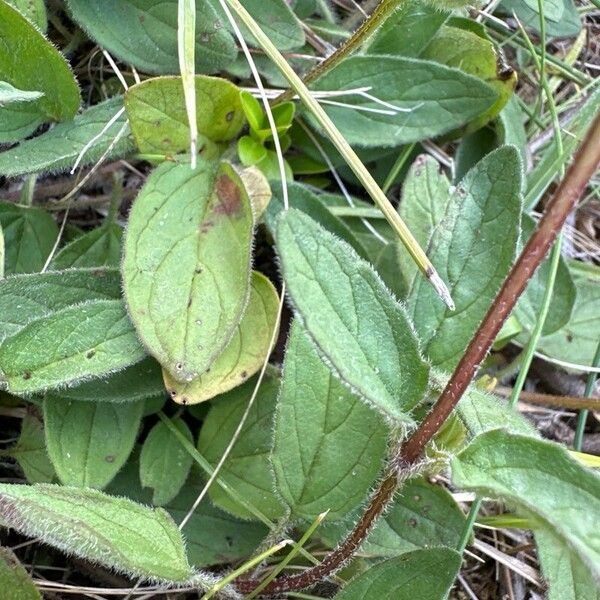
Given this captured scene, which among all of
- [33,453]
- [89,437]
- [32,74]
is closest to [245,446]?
[89,437]

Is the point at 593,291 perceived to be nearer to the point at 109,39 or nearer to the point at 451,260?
the point at 451,260

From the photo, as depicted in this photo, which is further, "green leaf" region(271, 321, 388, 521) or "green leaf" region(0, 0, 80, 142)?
"green leaf" region(0, 0, 80, 142)

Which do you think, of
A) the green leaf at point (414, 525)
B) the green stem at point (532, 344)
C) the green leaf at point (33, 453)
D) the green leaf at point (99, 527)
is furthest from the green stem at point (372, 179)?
the green leaf at point (33, 453)

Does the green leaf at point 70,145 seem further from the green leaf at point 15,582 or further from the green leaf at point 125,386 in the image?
the green leaf at point 15,582

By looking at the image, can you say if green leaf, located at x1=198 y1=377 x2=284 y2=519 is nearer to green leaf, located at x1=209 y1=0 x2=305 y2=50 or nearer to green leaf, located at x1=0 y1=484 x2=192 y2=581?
green leaf, located at x1=0 y1=484 x2=192 y2=581

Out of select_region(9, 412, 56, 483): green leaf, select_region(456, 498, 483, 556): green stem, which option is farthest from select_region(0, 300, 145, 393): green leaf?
select_region(456, 498, 483, 556): green stem

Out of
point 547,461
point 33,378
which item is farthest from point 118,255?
point 547,461

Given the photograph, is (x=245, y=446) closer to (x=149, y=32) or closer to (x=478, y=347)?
(x=478, y=347)
